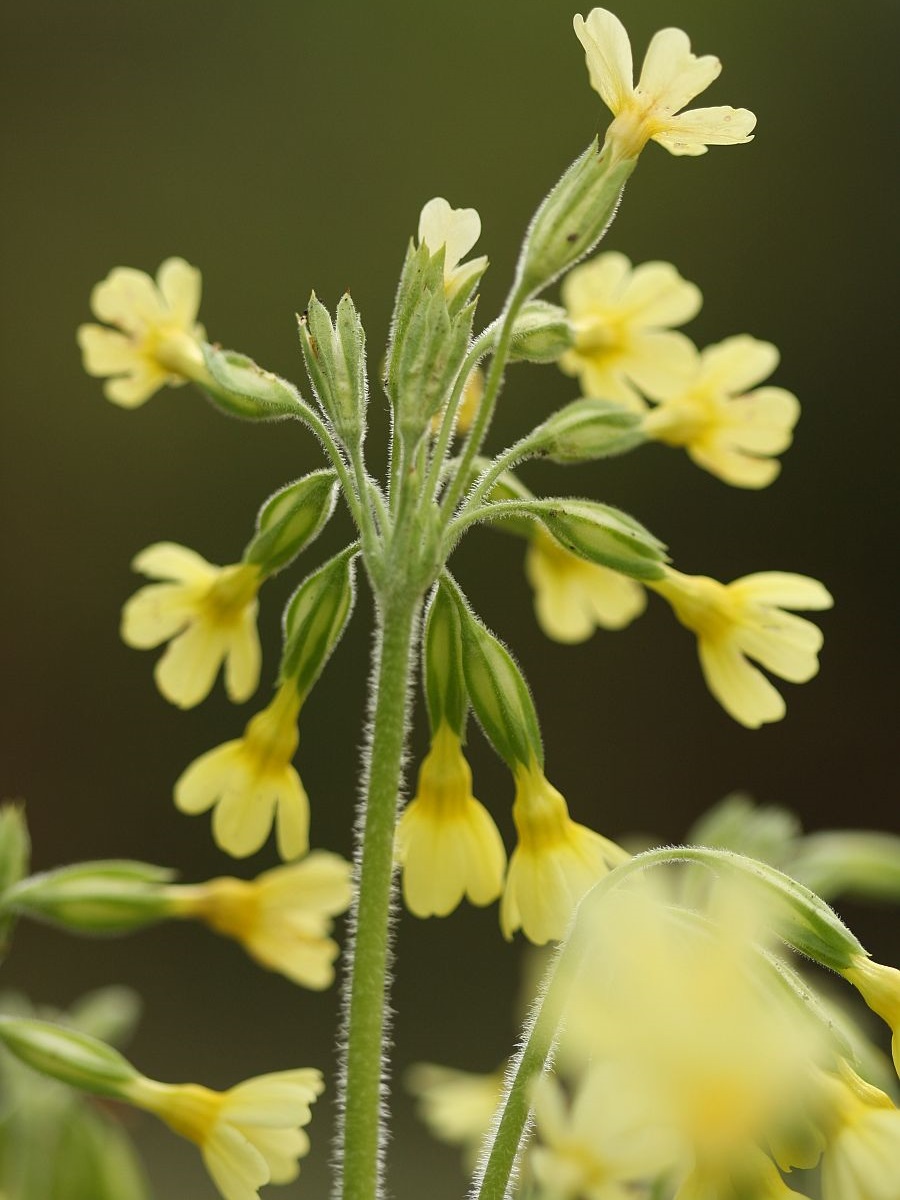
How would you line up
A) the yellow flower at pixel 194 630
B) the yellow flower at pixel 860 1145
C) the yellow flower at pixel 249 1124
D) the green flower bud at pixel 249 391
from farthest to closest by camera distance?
the yellow flower at pixel 194 630 → the green flower bud at pixel 249 391 → the yellow flower at pixel 249 1124 → the yellow flower at pixel 860 1145

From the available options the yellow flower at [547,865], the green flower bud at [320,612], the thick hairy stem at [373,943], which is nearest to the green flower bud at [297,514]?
the green flower bud at [320,612]

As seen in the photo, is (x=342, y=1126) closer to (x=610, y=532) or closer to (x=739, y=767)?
(x=610, y=532)

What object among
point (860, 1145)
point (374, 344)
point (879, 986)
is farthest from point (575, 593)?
point (374, 344)

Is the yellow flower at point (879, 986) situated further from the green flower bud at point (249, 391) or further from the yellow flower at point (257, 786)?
the green flower bud at point (249, 391)

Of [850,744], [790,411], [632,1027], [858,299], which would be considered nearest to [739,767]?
[850,744]

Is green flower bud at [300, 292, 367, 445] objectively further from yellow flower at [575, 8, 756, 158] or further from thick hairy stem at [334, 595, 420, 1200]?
yellow flower at [575, 8, 756, 158]

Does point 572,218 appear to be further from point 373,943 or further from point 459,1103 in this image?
point 459,1103

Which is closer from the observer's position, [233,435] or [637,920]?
[637,920]
